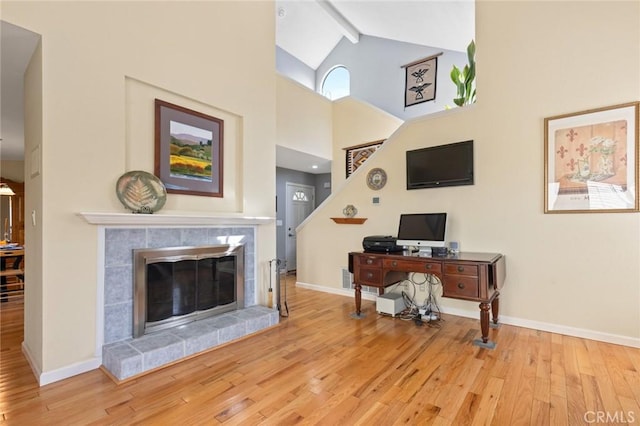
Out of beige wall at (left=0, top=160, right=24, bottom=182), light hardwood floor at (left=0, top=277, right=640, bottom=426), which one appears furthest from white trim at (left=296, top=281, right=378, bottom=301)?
beige wall at (left=0, top=160, right=24, bottom=182)

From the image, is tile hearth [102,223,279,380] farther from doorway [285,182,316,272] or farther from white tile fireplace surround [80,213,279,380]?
doorway [285,182,316,272]

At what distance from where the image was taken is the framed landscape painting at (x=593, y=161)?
2660 mm

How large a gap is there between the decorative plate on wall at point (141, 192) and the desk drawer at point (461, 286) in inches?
107

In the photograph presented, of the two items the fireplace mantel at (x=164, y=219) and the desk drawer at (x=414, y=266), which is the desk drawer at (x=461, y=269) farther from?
the fireplace mantel at (x=164, y=219)

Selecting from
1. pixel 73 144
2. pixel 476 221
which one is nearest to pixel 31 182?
pixel 73 144

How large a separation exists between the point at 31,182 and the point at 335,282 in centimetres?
365

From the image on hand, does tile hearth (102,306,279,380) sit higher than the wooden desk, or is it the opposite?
the wooden desk

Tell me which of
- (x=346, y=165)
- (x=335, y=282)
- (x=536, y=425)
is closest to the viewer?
(x=536, y=425)

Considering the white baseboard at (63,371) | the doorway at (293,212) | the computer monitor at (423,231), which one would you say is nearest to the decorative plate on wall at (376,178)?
the computer monitor at (423,231)

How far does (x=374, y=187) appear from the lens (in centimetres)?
428

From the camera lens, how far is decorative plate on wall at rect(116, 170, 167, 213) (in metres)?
2.43

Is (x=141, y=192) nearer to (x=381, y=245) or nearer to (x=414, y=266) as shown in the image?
(x=381, y=245)

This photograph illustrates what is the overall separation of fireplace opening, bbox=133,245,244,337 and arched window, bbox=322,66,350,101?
248 inches

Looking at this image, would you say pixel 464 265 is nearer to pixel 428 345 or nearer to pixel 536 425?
pixel 428 345
